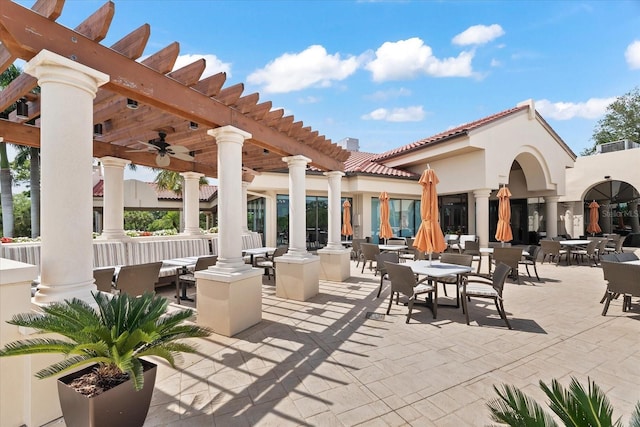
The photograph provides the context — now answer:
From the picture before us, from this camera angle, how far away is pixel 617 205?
18156 mm

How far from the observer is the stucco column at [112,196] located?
316 inches

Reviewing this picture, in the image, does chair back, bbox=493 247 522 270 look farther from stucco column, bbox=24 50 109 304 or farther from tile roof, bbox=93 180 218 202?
tile roof, bbox=93 180 218 202

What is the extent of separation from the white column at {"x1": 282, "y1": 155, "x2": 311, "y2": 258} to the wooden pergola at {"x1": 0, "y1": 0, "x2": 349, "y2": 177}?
0.32 metres

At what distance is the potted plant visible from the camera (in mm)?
2148

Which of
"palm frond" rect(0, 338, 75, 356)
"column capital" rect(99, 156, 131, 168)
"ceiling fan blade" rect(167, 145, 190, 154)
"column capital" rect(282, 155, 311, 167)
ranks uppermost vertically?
"ceiling fan blade" rect(167, 145, 190, 154)

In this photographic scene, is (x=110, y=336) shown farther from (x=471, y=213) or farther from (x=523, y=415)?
(x=471, y=213)

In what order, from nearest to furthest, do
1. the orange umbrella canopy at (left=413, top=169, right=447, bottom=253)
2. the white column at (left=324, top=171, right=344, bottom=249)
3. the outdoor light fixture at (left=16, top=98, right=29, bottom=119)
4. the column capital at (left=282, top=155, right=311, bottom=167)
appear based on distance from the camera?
the outdoor light fixture at (left=16, top=98, right=29, bottom=119)
the orange umbrella canopy at (left=413, top=169, right=447, bottom=253)
the column capital at (left=282, top=155, right=311, bottom=167)
the white column at (left=324, top=171, right=344, bottom=249)

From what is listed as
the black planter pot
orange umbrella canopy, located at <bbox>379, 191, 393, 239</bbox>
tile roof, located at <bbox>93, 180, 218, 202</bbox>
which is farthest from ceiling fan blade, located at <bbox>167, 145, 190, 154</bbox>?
tile roof, located at <bbox>93, 180, 218, 202</bbox>

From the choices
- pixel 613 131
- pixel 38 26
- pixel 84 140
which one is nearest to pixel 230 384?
pixel 84 140

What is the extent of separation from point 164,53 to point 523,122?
54.1 ft

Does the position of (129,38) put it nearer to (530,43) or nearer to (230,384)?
(230,384)

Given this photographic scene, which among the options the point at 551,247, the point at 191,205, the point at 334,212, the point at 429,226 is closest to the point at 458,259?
the point at 429,226

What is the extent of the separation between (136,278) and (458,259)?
6.80 m

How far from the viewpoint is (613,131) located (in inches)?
1135
